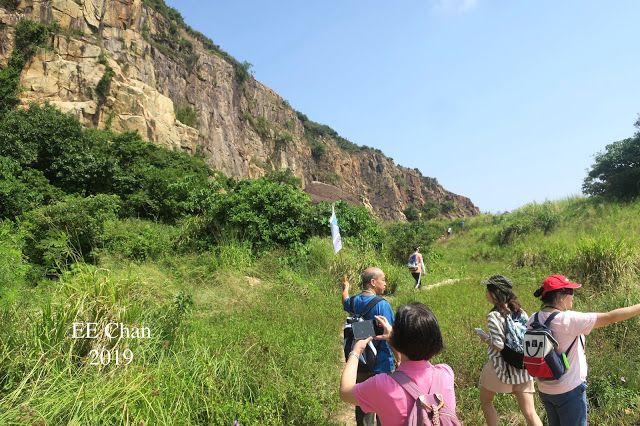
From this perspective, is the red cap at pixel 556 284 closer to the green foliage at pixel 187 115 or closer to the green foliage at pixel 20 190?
the green foliage at pixel 20 190

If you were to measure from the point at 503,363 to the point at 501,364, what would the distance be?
0.8 inches

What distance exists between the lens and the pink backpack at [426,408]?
201 cm

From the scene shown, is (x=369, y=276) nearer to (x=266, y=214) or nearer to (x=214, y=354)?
(x=214, y=354)

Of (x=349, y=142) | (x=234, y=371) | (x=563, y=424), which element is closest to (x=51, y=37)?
(x=234, y=371)

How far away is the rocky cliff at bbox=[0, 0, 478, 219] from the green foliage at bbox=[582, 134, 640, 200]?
846 inches

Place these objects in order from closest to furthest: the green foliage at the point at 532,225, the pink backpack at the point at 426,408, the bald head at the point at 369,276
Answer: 1. the pink backpack at the point at 426,408
2. the bald head at the point at 369,276
3. the green foliage at the point at 532,225

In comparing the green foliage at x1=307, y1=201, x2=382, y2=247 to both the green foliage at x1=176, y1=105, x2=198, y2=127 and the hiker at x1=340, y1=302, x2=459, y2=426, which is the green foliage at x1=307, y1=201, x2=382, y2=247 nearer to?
the hiker at x1=340, y1=302, x2=459, y2=426

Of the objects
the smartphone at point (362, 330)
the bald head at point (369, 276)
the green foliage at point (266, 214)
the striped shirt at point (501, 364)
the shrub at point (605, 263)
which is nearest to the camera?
the smartphone at point (362, 330)

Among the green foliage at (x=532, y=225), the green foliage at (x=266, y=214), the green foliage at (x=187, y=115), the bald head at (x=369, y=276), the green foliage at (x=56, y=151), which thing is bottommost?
the bald head at (x=369, y=276)

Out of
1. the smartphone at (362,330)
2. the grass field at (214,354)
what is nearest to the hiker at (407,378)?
the smartphone at (362,330)

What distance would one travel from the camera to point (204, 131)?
Answer: 1698 inches

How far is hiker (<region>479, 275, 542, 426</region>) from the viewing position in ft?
11.1

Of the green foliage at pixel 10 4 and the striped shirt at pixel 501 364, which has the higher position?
the green foliage at pixel 10 4

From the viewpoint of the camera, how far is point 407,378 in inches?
82.8
